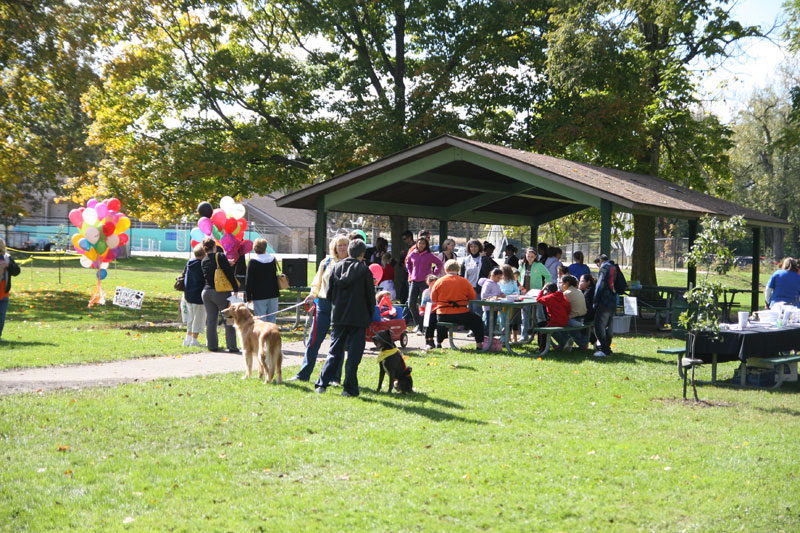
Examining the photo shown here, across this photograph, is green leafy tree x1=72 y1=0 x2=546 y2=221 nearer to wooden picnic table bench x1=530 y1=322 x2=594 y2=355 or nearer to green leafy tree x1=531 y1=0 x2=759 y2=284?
green leafy tree x1=531 y1=0 x2=759 y2=284

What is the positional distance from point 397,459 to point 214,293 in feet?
22.0

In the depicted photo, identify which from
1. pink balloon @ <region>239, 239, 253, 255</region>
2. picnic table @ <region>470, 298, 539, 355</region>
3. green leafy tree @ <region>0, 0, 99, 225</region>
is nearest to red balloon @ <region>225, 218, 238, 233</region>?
pink balloon @ <region>239, 239, 253, 255</region>

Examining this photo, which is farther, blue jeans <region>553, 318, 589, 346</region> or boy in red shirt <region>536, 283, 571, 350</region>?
blue jeans <region>553, 318, 589, 346</region>

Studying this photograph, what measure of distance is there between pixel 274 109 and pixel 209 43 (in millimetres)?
2992

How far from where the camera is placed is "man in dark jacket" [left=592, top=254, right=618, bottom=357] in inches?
487

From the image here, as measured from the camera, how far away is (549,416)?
7926 millimetres

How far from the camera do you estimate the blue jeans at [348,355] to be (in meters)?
8.59

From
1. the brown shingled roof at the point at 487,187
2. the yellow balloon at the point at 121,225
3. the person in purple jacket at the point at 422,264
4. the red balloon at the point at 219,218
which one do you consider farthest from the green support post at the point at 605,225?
the yellow balloon at the point at 121,225

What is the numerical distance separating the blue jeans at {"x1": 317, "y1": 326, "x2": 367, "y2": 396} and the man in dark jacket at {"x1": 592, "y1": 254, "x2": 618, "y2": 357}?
17.2ft

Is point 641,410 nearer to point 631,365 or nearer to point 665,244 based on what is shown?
point 631,365

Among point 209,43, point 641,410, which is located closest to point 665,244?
point 209,43

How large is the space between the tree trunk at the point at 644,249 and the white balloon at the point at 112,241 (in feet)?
55.4

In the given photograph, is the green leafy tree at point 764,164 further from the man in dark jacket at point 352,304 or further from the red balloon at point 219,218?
the man in dark jacket at point 352,304

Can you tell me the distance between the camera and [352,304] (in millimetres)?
8539
